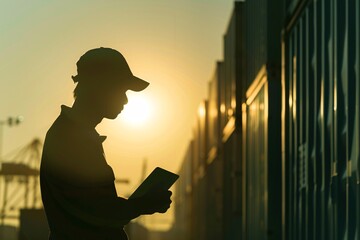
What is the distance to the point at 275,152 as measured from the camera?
1464 centimetres

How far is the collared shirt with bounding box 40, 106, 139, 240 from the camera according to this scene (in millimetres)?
6031

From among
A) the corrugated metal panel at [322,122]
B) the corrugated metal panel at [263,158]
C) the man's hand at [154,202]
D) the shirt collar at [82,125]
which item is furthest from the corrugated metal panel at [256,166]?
the shirt collar at [82,125]

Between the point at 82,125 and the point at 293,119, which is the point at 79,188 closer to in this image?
the point at 82,125

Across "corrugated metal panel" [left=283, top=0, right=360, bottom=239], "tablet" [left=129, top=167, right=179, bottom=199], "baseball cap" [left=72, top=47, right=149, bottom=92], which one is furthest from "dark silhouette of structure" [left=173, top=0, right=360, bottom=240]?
"baseball cap" [left=72, top=47, right=149, bottom=92]

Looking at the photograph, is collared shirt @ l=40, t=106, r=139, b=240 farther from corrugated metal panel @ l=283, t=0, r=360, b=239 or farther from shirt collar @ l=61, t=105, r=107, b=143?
corrugated metal panel @ l=283, t=0, r=360, b=239

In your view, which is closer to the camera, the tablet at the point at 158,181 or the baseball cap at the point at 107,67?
the baseball cap at the point at 107,67

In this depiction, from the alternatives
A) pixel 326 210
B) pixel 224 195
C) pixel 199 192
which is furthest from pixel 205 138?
pixel 326 210

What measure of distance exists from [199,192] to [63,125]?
105 feet

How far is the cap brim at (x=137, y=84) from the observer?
623 cm

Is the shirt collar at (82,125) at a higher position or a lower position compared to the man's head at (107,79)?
lower

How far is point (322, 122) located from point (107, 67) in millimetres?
4175

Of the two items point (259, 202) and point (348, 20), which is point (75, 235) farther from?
point (259, 202)

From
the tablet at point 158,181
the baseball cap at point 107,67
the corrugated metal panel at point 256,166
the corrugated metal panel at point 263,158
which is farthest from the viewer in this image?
the corrugated metal panel at point 256,166

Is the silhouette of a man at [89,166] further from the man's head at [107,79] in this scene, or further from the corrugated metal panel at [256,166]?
the corrugated metal panel at [256,166]
